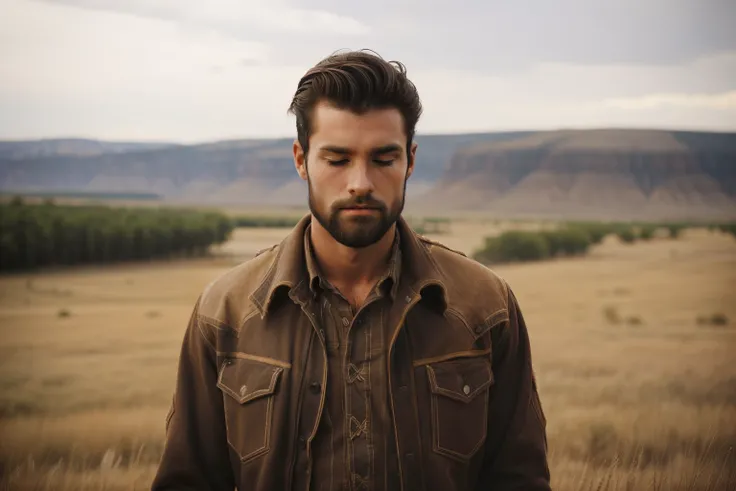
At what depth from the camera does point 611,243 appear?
195 ft

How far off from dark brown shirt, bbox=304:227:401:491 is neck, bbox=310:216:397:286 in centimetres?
10

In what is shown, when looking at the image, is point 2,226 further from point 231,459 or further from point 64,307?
Answer: point 231,459

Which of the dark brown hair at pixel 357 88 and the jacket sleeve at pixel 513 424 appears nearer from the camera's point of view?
the dark brown hair at pixel 357 88

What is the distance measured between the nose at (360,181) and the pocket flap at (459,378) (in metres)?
0.56

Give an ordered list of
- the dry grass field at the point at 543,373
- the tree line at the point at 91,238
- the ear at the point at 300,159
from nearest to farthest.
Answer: the ear at the point at 300,159 → the dry grass field at the point at 543,373 → the tree line at the point at 91,238

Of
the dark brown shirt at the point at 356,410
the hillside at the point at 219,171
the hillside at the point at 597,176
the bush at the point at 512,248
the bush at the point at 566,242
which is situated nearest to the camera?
the dark brown shirt at the point at 356,410

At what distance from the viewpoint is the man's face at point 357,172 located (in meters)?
2.34

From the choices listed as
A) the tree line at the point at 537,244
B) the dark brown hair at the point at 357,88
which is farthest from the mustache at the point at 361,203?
the tree line at the point at 537,244

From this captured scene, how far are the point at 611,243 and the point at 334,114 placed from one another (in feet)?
197

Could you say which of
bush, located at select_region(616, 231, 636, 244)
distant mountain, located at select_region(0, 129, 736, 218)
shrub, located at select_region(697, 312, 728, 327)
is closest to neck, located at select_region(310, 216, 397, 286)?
shrub, located at select_region(697, 312, 728, 327)

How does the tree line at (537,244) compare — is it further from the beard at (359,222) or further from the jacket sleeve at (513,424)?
the beard at (359,222)

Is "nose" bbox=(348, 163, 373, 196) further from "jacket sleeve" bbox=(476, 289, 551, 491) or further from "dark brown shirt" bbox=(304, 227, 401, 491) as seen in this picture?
"jacket sleeve" bbox=(476, 289, 551, 491)

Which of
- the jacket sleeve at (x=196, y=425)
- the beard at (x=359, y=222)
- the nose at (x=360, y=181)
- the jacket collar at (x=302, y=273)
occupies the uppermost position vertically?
the nose at (x=360, y=181)

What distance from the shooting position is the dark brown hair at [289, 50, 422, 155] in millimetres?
2334
